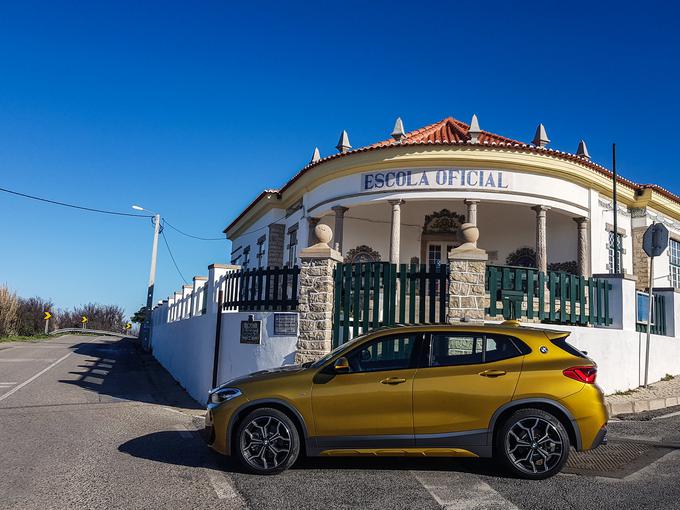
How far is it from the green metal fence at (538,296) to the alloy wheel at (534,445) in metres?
4.11

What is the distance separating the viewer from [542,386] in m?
5.50

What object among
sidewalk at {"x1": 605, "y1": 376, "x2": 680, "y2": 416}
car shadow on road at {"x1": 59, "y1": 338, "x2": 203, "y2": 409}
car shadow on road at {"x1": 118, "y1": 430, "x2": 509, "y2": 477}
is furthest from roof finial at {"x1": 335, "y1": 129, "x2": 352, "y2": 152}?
car shadow on road at {"x1": 118, "y1": 430, "x2": 509, "y2": 477}

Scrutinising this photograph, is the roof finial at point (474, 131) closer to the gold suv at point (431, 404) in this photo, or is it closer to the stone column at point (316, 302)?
the stone column at point (316, 302)

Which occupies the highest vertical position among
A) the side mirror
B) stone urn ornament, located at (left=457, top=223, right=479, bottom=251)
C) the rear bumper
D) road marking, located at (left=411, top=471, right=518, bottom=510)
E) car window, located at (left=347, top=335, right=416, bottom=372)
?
stone urn ornament, located at (left=457, top=223, right=479, bottom=251)

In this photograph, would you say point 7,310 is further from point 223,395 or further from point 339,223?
point 223,395

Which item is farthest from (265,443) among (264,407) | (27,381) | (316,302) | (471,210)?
(471,210)

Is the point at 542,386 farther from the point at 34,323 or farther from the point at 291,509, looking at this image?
the point at 34,323

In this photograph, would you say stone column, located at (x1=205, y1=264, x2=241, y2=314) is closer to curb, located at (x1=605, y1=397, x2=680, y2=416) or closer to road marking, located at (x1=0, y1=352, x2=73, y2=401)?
road marking, located at (x1=0, y1=352, x2=73, y2=401)

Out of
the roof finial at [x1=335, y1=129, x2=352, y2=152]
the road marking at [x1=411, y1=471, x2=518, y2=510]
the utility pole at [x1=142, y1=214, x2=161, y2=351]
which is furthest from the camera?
the utility pole at [x1=142, y1=214, x2=161, y2=351]

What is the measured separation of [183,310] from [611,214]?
14.4 m

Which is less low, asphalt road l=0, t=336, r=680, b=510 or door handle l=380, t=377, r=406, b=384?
door handle l=380, t=377, r=406, b=384

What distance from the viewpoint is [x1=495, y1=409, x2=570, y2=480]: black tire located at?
5.37 meters

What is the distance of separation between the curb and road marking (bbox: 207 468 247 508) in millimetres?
6386

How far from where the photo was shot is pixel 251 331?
1014 centimetres
